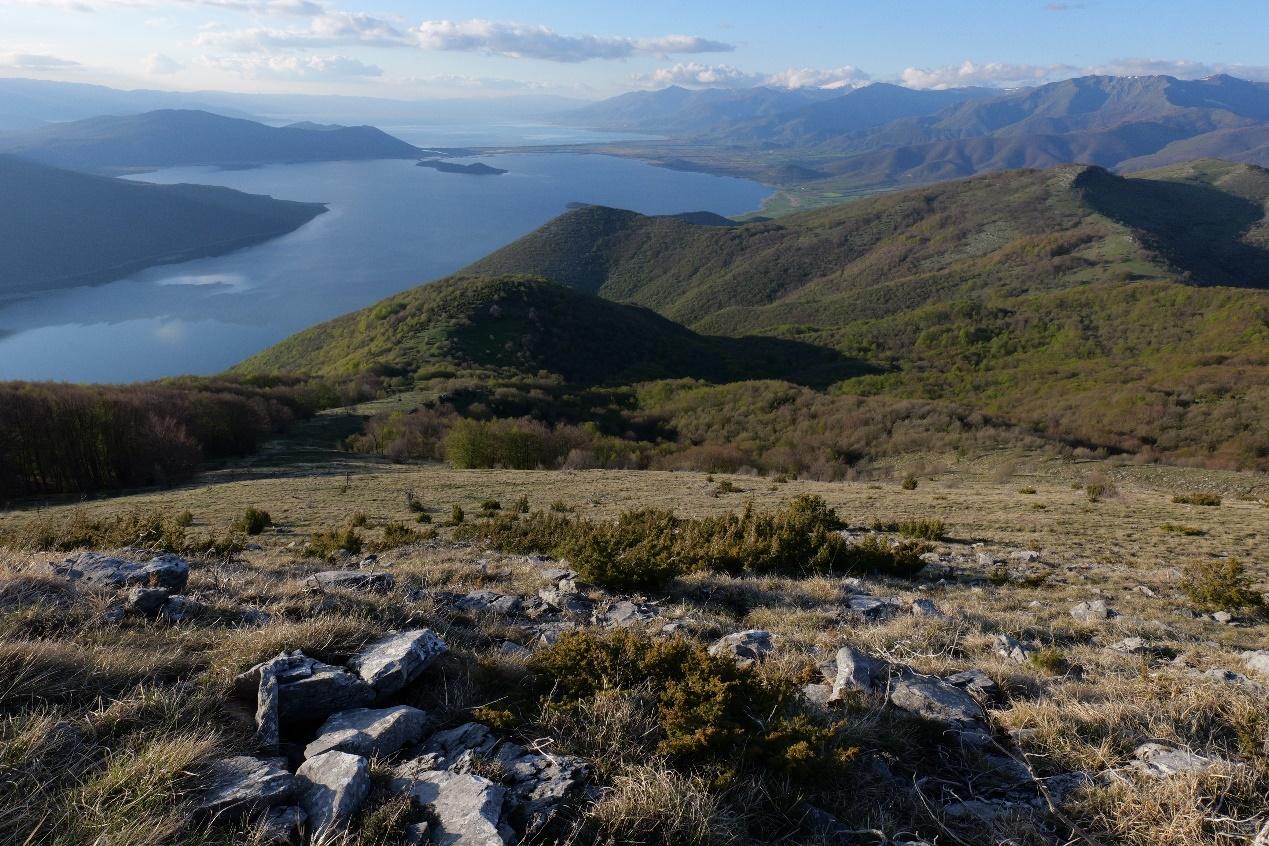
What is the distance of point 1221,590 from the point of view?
8031mm

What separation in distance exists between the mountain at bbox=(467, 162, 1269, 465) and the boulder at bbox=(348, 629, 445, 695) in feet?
127

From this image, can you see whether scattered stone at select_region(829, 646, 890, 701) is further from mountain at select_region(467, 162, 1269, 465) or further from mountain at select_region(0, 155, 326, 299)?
mountain at select_region(0, 155, 326, 299)

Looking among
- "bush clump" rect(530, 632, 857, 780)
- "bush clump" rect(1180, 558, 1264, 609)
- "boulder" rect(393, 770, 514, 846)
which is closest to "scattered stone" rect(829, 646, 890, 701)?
"bush clump" rect(530, 632, 857, 780)

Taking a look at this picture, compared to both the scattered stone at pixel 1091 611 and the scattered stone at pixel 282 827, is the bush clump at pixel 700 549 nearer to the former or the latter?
the scattered stone at pixel 1091 611

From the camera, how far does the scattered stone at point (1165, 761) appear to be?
3.14 m

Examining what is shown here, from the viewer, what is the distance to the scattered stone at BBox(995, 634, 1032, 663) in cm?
535

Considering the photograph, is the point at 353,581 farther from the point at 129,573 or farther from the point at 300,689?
the point at 300,689

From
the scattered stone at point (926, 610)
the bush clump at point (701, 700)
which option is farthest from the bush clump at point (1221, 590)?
the bush clump at point (701, 700)

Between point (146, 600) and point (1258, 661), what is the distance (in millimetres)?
9135

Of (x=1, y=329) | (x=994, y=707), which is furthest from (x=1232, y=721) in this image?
(x=1, y=329)

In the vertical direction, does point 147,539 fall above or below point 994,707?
below

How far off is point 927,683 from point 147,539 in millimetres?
10783

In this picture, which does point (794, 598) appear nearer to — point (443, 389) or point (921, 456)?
point (921, 456)

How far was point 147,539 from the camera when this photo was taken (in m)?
9.57
